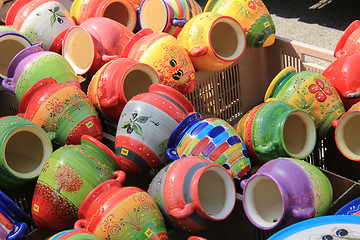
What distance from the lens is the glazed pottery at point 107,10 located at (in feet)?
7.09

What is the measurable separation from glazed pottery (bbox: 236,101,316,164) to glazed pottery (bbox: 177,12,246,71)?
33 centimetres

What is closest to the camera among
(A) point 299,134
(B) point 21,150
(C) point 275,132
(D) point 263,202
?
(D) point 263,202

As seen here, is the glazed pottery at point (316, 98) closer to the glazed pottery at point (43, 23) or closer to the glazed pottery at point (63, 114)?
the glazed pottery at point (63, 114)

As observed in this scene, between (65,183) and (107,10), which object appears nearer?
(65,183)

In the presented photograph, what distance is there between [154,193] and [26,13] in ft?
3.43

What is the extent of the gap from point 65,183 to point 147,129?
265mm

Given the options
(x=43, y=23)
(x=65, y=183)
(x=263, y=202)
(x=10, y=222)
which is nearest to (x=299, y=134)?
(x=263, y=202)

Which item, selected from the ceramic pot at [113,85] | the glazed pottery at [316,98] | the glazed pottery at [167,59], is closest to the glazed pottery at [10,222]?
the ceramic pot at [113,85]

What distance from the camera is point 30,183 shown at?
1.61 m

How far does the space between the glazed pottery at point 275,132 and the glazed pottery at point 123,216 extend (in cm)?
38

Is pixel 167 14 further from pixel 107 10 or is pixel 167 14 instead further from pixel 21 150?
pixel 21 150

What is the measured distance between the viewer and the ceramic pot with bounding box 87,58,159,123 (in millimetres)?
1693

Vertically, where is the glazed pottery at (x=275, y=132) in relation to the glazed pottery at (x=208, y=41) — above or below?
below

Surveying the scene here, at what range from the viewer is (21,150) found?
1722 mm
